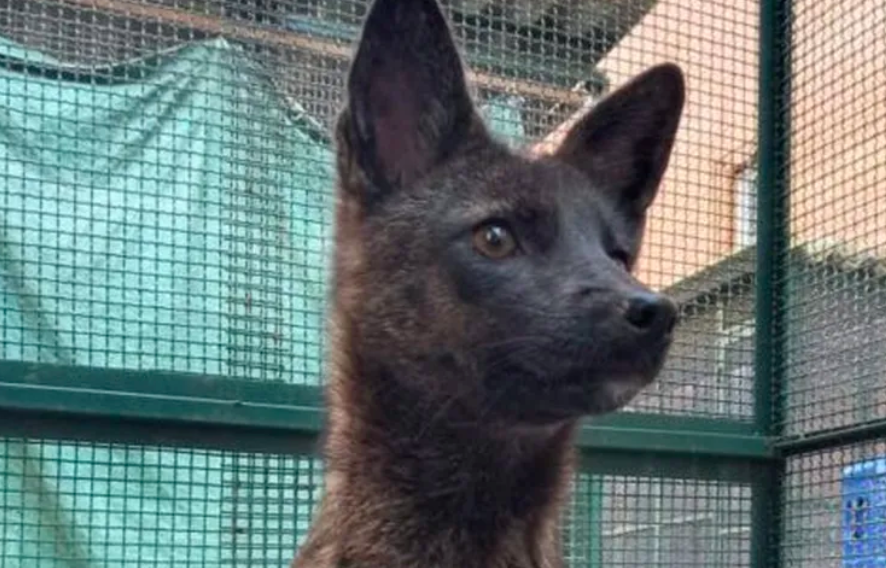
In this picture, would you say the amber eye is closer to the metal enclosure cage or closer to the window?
the metal enclosure cage

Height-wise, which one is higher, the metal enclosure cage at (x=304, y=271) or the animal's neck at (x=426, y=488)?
the metal enclosure cage at (x=304, y=271)

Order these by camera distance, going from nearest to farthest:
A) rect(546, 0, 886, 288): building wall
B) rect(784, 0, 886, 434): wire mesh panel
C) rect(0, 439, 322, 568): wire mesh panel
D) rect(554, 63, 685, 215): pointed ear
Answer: rect(554, 63, 685, 215): pointed ear
rect(0, 439, 322, 568): wire mesh panel
rect(784, 0, 886, 434): wire mesh panel
rect(546, 0, 886, 288): building wall

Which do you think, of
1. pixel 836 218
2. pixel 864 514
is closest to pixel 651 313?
pixel 864 514

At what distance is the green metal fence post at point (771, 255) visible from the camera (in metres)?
4.22

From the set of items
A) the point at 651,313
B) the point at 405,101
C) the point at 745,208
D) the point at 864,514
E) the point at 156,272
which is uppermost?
the point at 745,208

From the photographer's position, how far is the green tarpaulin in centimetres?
363

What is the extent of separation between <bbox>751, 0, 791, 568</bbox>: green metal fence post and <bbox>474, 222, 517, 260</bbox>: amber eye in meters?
1.82

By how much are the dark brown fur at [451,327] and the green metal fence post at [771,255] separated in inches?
58.1

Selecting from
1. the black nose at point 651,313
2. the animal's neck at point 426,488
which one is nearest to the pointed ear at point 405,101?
the animal's neck at point 426,488

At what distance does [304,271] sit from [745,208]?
4.72 ft

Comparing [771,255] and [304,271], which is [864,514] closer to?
[771,255]

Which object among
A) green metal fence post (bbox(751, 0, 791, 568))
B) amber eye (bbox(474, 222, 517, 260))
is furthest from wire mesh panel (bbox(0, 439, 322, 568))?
green metal fence post (bbox(751, 0, 791, 568))

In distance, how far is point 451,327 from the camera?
8.63 feet

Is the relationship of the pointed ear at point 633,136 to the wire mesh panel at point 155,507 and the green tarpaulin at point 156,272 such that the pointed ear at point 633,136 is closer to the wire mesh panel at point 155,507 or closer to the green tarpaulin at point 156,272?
the green tarpaulin at point 156,272
